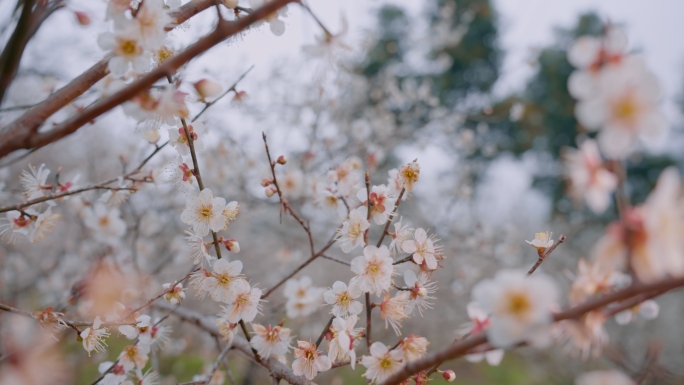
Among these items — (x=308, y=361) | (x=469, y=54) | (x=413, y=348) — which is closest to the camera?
(x=413, y=348)

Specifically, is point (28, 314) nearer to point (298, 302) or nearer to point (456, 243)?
point (298, 302)

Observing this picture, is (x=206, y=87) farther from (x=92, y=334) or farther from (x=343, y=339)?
(x=92, y=334)

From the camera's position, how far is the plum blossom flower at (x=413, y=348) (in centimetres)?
91

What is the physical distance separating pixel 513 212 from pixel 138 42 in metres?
9.37

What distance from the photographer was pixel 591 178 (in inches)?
22.7

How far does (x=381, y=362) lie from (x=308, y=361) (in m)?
0.19

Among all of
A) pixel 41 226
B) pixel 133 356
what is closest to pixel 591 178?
pixel 133 356

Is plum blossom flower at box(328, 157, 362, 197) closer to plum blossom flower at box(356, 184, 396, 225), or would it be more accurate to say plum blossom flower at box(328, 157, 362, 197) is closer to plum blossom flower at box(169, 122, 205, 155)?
plum blossom flower at box(356, 184, 396, 225)

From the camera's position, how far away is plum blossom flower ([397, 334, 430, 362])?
0.91 meters

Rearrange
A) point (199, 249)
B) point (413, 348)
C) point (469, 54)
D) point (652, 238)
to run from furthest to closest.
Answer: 1. point (469, 54)
2. point (199, 249)
3. point (413, 348)
4. point (652, 238)

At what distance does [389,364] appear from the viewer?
3.03ft

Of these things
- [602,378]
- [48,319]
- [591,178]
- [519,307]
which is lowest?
[602,378]

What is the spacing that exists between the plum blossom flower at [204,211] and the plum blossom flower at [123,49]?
379mm

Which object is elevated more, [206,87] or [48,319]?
[206,87]
